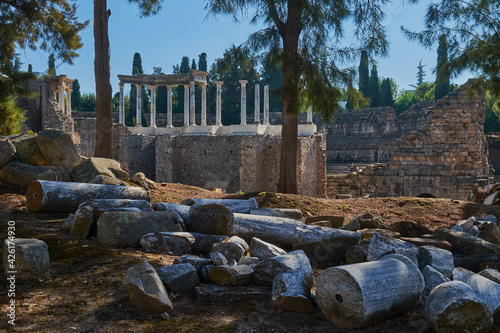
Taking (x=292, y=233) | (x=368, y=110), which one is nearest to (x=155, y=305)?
(x=292, y=233)

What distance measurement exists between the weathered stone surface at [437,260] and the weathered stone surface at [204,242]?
2388mm

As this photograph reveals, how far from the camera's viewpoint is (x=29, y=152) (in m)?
9.09

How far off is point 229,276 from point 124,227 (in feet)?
5.66

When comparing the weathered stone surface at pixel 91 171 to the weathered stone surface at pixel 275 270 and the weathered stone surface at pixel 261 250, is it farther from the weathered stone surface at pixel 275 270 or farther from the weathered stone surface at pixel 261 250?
the weathered stone surface at pixel 275 270

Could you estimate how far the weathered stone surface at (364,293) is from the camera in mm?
3723

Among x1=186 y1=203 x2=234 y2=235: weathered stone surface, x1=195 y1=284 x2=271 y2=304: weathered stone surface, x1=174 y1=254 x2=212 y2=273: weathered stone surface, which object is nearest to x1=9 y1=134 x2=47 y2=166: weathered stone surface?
x1=186 y1=203 x2=234 y2=235: weathered stone surface

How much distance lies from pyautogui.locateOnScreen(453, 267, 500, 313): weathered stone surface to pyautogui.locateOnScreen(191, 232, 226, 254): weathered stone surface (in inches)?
110

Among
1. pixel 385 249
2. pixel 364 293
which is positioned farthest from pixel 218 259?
pixel 385 249

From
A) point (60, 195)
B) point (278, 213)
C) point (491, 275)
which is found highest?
point (60, 195)

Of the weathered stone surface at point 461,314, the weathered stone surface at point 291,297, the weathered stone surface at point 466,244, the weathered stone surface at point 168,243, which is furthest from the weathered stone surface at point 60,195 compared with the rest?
the weathered stone surface at point 461,314

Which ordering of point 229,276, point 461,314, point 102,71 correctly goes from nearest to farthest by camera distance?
1. point 461,314
2. point 229,276
3. point 102,71

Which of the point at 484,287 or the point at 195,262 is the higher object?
the point at 195,262

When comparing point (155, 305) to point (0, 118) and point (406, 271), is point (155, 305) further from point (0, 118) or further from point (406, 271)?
point (0, 118)

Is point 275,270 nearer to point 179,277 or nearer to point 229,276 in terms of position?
point 229,276
